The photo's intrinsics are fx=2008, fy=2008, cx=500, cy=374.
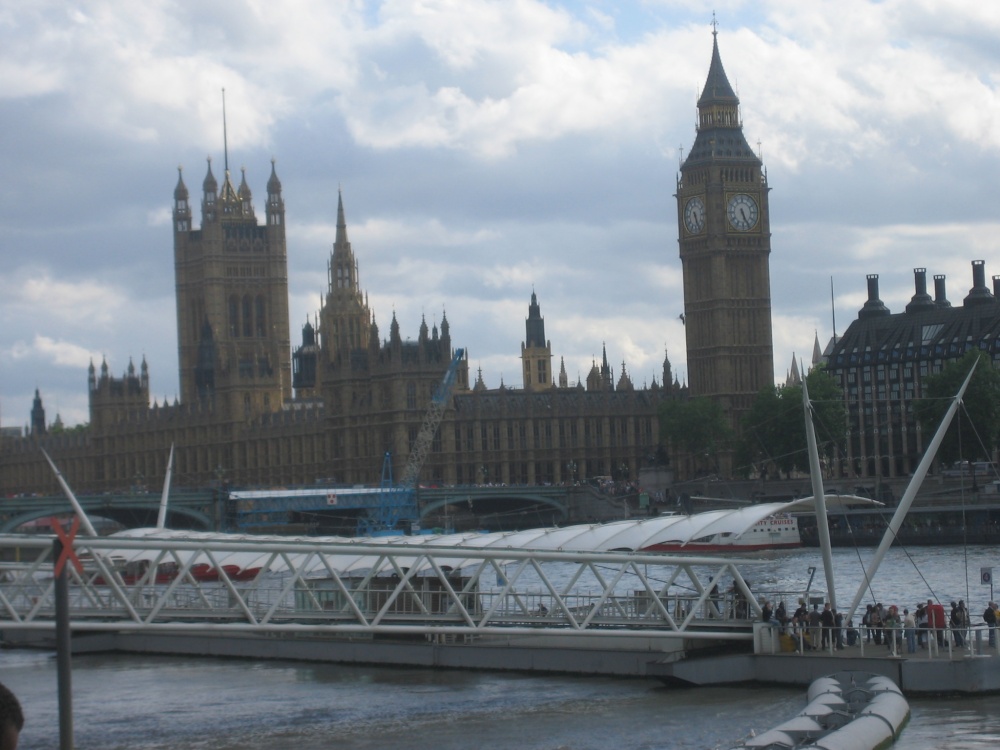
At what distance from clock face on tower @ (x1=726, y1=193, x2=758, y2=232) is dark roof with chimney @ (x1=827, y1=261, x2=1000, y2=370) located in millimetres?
8537

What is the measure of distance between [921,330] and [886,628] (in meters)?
89.4

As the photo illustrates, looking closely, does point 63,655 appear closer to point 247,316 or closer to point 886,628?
point 886,628

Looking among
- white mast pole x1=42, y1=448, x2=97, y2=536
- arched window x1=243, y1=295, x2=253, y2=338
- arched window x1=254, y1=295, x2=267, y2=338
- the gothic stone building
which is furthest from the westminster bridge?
arched window x1=254, y1=295, x2=267, y2=338

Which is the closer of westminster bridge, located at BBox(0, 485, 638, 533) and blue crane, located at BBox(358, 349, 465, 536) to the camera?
westminster bridge, located at BBox(0, 485, 638, 533)

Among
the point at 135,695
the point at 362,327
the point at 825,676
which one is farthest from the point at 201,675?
the point at 362,327

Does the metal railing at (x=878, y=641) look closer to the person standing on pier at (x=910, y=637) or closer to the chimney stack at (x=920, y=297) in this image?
the person standing on pier at (x=910, y=637)

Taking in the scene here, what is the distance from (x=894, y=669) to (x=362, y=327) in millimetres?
141794

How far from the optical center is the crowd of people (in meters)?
33.7

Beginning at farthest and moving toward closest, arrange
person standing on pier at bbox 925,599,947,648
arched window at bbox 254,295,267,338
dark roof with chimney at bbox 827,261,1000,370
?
arched window at bbox 254,295,267,338 → dark roof with chimney at bbox 827,261,1000,370 → person standing on pier at bbox 925,599,947,648

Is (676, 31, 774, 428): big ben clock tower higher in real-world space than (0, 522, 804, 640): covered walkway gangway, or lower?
higher

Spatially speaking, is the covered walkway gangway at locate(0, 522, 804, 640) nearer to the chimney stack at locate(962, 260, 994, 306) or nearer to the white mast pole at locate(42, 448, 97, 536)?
the white mast pole at locate(42, 448, 97, 536)

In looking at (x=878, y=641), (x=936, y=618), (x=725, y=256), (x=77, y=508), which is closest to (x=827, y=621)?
(x=878, y=641)

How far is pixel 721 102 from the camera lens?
132 m

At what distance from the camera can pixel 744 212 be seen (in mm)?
130250
